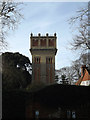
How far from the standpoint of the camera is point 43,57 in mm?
40125

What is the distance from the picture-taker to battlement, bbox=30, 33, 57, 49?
40219 millimetres

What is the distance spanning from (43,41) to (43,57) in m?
3.88

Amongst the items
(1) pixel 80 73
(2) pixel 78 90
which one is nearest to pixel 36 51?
(1) pixel 80 73

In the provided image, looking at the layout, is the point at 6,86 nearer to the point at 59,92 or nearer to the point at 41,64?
the point at 59,92

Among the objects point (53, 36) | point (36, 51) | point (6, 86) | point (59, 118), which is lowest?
point (59, 118)

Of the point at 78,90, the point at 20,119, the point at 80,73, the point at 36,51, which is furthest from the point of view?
the point at 36,51

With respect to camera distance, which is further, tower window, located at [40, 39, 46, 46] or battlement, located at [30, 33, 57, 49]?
tower window, located at [40, 39, 46, 46]

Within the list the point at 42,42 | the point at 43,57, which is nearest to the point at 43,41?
the point at 42,42

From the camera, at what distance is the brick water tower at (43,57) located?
39.6 meters

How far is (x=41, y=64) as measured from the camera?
133 feet

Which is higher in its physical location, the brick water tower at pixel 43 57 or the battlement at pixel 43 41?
the battlement at pixel 43 41

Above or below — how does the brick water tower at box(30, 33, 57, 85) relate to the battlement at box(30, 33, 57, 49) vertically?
below

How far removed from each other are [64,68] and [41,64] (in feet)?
17.9

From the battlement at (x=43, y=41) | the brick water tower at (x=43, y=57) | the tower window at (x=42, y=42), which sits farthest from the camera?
the tower window at (x=42, y=42)
